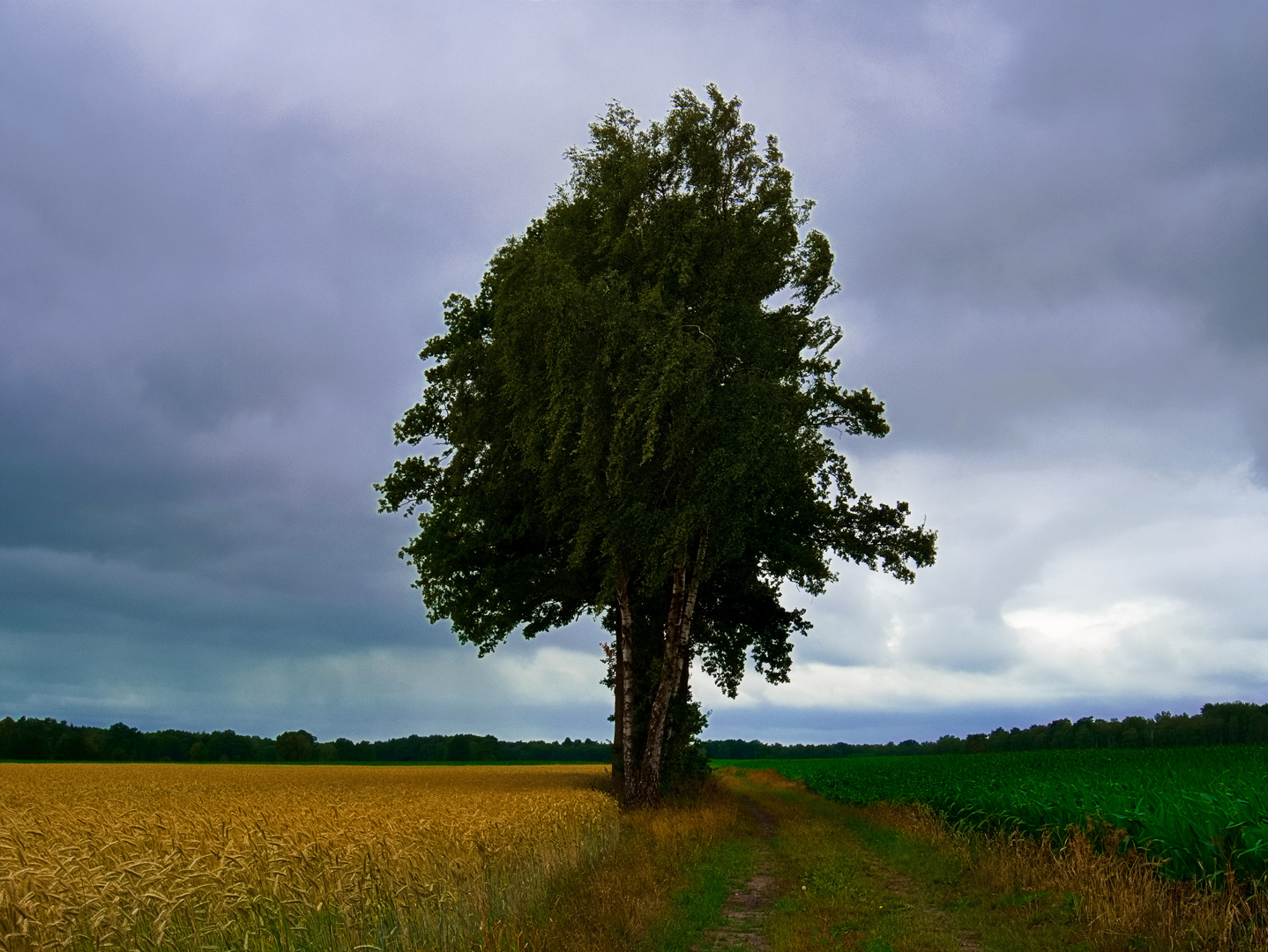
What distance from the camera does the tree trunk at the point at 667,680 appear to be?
25.7m

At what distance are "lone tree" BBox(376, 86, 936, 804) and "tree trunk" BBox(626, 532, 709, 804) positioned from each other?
6 centimetres

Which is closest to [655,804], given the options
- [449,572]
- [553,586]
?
[553,586]

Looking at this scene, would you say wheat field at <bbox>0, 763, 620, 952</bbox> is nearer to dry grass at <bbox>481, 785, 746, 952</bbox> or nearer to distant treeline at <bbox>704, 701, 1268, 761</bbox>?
dry grass at <bbox>481, 785, 746, 952</bbox>

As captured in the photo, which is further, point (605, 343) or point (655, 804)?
point (655, 804)

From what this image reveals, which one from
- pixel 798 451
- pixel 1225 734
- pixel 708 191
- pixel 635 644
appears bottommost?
pixel 1225 734

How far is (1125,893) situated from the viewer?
33.1 feet

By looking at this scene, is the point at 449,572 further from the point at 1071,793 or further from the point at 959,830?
the point at 1071,793

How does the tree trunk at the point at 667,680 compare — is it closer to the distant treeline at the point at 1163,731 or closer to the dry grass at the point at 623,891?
the dry grass at the point at 623,891

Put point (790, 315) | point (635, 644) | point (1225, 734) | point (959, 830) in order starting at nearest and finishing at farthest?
1. point (959, 830)
2. point (790, 315)
3. point (635, 644)
4. point (1225, 734)

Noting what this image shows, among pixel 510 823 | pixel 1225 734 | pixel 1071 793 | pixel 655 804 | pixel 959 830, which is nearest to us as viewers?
pixel 510 823

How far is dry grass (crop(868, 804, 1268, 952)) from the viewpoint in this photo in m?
8.75

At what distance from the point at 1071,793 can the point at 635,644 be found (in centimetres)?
1741

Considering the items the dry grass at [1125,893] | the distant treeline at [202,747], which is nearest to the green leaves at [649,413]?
the dry grass at [1125,893]

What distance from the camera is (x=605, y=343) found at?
2334 cm
